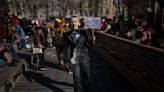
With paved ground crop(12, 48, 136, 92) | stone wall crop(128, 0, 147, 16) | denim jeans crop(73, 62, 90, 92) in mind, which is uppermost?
stone wall crop(128, 0, 147, 16)

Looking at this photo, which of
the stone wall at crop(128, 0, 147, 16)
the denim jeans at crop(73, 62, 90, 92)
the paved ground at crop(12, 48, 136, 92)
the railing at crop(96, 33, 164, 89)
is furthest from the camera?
the stone wall at crop(128, 0, 147, 16)

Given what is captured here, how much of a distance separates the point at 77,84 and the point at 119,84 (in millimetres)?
2314

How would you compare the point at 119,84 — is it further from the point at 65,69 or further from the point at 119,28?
the point at 119,28

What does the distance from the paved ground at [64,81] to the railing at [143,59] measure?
1.80 ft

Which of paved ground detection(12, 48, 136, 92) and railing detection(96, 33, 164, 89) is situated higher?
railing detection(96, 33, 164, 89)

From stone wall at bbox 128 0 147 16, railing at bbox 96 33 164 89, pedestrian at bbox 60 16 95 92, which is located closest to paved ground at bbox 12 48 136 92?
railing at bbox 96 33 164 89

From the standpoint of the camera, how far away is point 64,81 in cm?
1009

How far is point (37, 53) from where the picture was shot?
12.1 meters

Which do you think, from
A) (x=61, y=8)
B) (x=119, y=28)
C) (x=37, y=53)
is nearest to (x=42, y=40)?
(x=37, y=53)

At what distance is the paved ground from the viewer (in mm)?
9133

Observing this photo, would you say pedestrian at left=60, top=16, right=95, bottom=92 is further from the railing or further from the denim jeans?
the railing

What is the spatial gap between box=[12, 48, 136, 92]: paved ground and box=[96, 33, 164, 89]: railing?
1.80 feet

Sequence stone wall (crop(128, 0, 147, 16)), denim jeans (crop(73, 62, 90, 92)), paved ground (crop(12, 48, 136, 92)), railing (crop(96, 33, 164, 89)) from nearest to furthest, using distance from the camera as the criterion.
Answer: railing (crop(96, 33, 164, 89))
denim jeans (crop(73, 62, 90, 92))
paved ground (crop(12, 48, 136, 92))
stone wall (crop(128, 0, 147, 16))

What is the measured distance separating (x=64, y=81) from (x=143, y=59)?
2.61 metres
